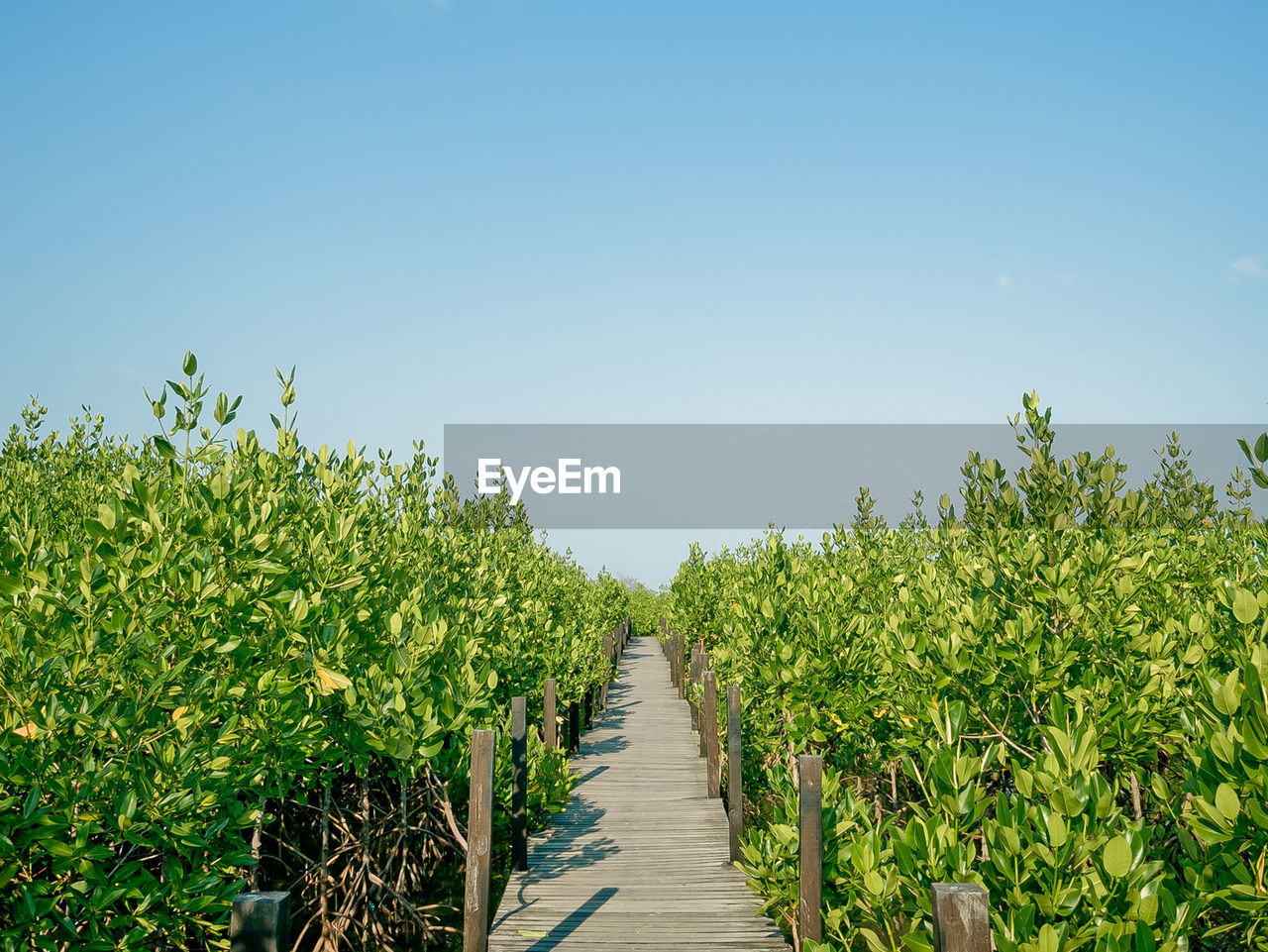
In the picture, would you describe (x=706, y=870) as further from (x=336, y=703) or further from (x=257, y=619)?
(x=257, y=619)

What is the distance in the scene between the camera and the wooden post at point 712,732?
32.1 feet

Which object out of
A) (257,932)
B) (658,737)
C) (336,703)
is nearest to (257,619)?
(336,703)

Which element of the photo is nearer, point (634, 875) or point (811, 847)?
point (811, 847)

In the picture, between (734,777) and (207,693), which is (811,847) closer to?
(734,777)

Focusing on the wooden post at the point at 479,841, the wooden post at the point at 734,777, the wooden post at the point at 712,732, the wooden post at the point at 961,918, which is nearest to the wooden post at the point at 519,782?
the wooden post at the point at 479,841

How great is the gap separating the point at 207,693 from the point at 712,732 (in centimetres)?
716

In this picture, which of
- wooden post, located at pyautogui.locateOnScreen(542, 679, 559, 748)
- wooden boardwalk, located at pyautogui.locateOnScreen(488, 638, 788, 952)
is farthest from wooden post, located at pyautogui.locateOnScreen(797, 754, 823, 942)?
wooden post, located at pyautogui.locateOnScreen(542, 679, 559, 748)

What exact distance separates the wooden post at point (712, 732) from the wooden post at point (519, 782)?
3.03 m

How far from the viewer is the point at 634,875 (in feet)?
24.8

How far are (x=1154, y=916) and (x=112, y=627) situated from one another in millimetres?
4508

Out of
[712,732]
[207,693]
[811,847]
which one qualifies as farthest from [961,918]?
[712,732]

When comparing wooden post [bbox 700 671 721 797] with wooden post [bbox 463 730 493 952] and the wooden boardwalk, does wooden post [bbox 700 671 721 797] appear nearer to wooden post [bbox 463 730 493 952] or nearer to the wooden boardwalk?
the wooden boardwalk

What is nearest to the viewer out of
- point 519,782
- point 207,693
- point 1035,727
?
point 207,693

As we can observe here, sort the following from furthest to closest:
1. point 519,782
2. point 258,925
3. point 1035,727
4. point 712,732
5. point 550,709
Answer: point 550,709, point 712,732, point 519,782, point 1035,727, point 258,925
